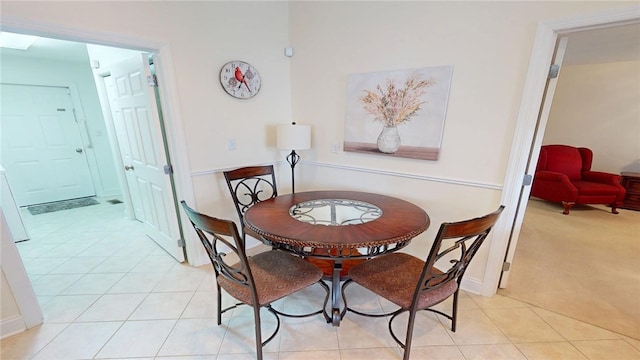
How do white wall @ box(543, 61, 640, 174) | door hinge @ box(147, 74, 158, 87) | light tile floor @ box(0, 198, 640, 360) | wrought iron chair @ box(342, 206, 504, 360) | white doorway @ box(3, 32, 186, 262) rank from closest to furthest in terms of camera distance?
wrought iron chair @ box(342, 206, 504, 360)
light tile floor @ box(0, 198, 640, 360)
door hinge @ box(147, 74, 158, 87)
white doorway @ box(3, 32, 186, 262)
white wall @ box(543, 61, 640, 174)

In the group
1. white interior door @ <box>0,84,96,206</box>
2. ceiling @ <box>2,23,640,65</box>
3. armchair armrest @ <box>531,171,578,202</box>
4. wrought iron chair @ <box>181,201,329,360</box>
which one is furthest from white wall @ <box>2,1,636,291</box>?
white interior door @ <box>0,84,96,206</box>

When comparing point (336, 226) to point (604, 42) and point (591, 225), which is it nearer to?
point (604, 42)

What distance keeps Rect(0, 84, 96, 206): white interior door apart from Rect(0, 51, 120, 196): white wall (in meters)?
0.10

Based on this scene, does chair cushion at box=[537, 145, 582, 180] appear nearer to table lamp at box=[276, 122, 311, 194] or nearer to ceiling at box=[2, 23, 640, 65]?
ceiling at box=[2, 23, 640, 65]

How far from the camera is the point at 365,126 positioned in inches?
91.6

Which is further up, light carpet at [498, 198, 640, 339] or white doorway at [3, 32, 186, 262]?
white doorway at [3, 32, 186, 262]

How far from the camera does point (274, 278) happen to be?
59.1 inches

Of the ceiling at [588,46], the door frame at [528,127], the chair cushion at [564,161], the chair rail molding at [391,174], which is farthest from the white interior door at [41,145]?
the chair cushion at [564,161]

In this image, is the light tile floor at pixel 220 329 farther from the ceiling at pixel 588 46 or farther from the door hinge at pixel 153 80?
the ceiling at pixel 588 46

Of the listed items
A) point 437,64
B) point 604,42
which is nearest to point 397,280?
point 437,64

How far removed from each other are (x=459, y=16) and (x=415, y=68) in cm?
41

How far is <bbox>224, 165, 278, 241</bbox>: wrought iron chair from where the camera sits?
2289 millimetres

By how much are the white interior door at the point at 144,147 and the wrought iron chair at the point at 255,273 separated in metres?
1.10

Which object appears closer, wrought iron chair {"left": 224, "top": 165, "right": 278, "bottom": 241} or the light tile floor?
the light tile floor
